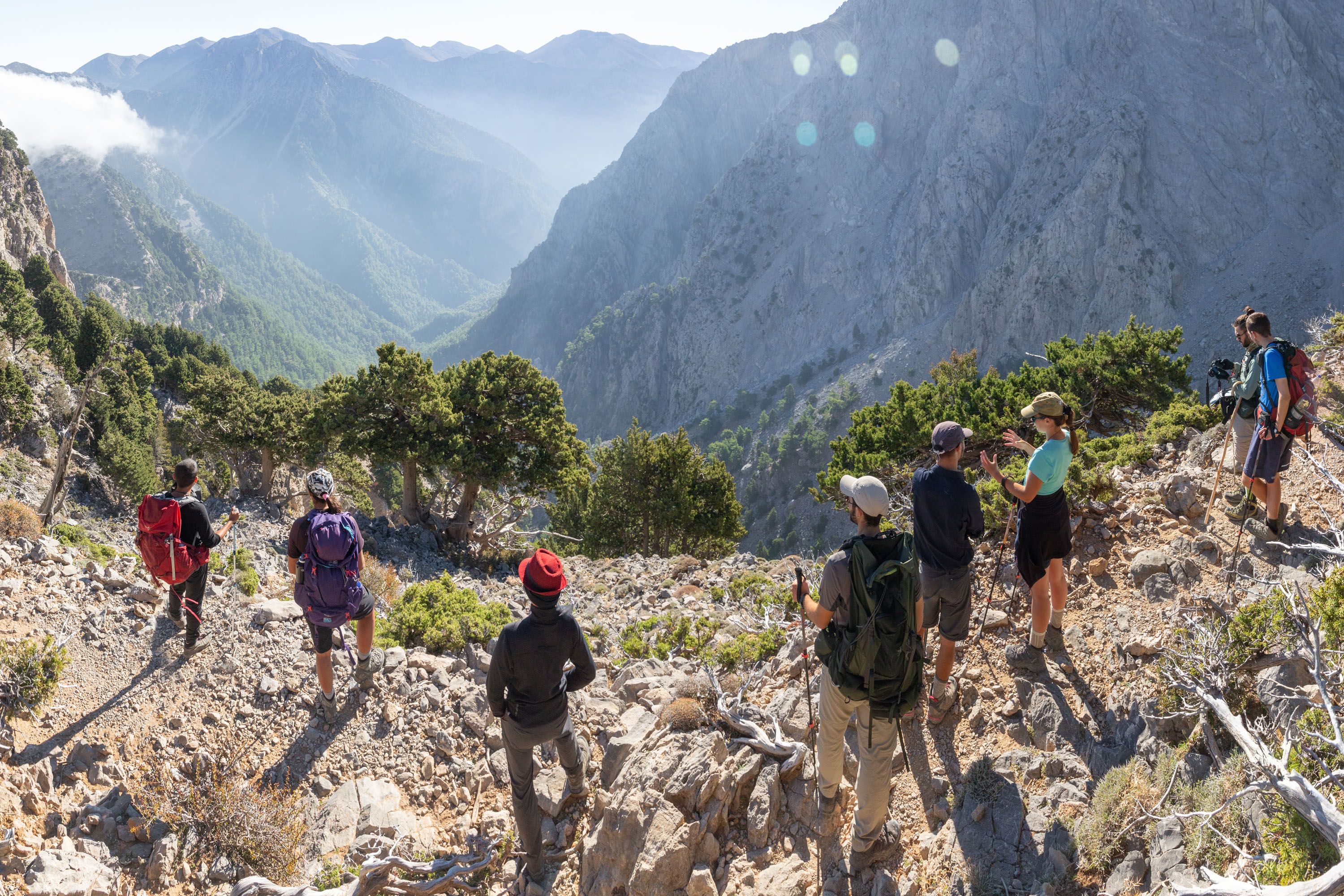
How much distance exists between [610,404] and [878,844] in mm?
125929

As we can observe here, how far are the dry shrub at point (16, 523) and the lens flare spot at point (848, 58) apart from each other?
125m

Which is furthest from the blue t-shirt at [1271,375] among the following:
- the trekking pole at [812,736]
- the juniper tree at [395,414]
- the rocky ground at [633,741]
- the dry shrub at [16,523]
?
the juniper tree at [395,414]

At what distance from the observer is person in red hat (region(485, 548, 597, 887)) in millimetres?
4363

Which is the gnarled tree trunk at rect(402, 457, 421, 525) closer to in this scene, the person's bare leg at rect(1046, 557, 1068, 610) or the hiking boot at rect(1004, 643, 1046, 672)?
the hiking boot at rect(1004, 643, 1046, 672)

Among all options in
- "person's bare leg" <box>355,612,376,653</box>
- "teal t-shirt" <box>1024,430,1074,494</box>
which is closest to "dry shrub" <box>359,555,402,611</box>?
"person's bare leg" <box>355,612,376,653</box>

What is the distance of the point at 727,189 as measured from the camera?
124 m

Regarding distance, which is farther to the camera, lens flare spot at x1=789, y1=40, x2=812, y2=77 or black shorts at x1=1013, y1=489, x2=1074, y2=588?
lens flare spot at x1=789, y1=40, x2=812, y2=77

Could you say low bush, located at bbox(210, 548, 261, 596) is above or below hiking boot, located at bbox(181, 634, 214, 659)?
above

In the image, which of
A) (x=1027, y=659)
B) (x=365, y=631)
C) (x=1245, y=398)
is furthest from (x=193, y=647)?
(x=1245, y=398)

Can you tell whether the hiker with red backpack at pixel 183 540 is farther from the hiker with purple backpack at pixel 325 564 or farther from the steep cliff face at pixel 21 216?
the steep cliff face at pixel 21 216

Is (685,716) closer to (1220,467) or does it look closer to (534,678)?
(534,678)

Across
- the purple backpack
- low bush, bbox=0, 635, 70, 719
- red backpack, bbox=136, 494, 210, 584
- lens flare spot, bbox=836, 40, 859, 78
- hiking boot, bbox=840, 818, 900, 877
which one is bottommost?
hiking boot, bbox=840, 818, 900, 877

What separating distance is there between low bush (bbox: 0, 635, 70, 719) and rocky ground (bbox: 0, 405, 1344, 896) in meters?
0.18

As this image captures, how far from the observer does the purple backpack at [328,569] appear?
5.75 metres
